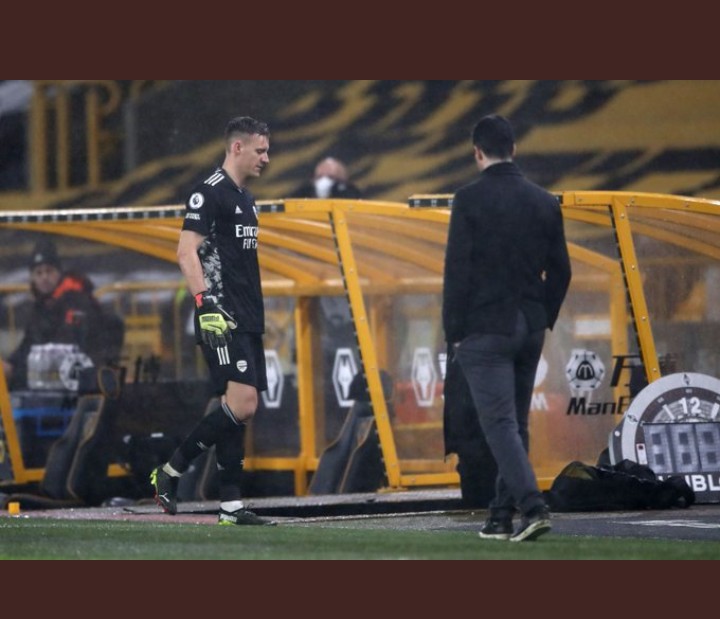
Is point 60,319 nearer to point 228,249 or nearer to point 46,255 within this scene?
point 46,255

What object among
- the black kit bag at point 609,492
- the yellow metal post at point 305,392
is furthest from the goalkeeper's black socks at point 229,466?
the yellow metal post at point 305,392

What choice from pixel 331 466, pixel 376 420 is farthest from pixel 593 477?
pixel 331 466

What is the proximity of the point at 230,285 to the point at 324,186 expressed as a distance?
8195 millimetres

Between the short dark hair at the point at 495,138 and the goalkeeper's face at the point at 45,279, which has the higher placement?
the goalkeeper's face at the point at 45,279

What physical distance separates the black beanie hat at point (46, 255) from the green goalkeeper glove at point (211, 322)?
287 inches

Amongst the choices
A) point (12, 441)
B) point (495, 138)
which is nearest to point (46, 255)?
point (12, 441)

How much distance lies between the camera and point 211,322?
10.8 m

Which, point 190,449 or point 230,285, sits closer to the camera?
point 230,285

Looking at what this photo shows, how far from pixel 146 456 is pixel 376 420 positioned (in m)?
2.45

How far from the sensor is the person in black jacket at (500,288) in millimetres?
9734

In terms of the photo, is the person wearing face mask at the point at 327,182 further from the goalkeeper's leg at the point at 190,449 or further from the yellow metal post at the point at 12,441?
the goalkeeper's leg at the point at 190,449

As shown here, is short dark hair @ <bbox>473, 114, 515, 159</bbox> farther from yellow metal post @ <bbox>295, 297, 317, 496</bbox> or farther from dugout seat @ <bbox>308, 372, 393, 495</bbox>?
yellow metal post @ <bbox>295, 297, 317, 496</bbox>

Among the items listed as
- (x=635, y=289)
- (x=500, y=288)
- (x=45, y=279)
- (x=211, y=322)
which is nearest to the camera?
(x=500, y=288)

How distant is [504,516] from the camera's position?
10.1m
